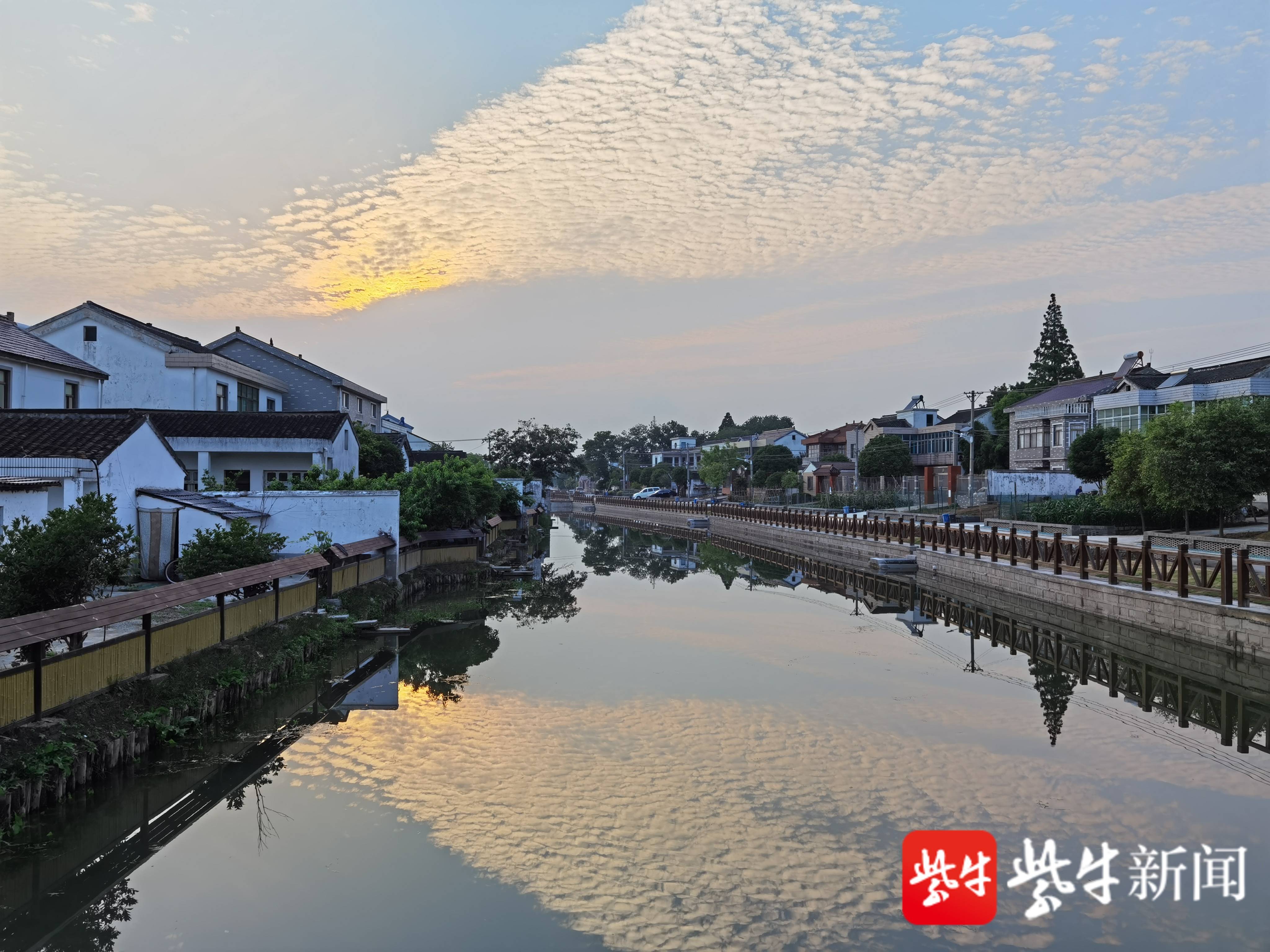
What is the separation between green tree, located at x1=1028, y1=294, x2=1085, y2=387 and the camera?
74.6 metres

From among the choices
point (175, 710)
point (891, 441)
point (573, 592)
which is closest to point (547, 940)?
point (175, 710)

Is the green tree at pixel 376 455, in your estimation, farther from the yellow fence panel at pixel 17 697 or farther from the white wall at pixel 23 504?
the yellow fence panel at pixel 17 697

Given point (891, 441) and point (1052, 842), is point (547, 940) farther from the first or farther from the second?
point (891, 441)

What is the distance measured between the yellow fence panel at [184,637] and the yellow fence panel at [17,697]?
96.0 inches

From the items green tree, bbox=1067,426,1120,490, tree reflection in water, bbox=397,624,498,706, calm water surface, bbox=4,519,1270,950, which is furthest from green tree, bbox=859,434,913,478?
calm water surface, bbox=4,519,1270,950

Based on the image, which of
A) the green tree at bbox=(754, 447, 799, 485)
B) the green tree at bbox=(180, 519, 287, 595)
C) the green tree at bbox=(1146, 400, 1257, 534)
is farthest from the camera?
the green tree at bbox=(754, 447, 799, 485)

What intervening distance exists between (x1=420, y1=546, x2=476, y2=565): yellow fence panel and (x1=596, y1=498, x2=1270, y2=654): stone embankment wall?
15640 millimetres

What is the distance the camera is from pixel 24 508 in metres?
16.1

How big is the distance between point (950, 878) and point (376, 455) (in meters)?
36.8

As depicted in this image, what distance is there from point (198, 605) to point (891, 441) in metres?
58.3

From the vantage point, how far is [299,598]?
17594 mm

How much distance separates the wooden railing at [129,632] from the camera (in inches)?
344

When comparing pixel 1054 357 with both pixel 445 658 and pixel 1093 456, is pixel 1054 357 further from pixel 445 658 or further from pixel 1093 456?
pixel 445 658

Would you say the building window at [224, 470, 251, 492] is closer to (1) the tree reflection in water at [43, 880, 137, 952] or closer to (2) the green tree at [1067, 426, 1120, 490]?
(1) the tree reflection in water at [43, 880, 137, 952]
